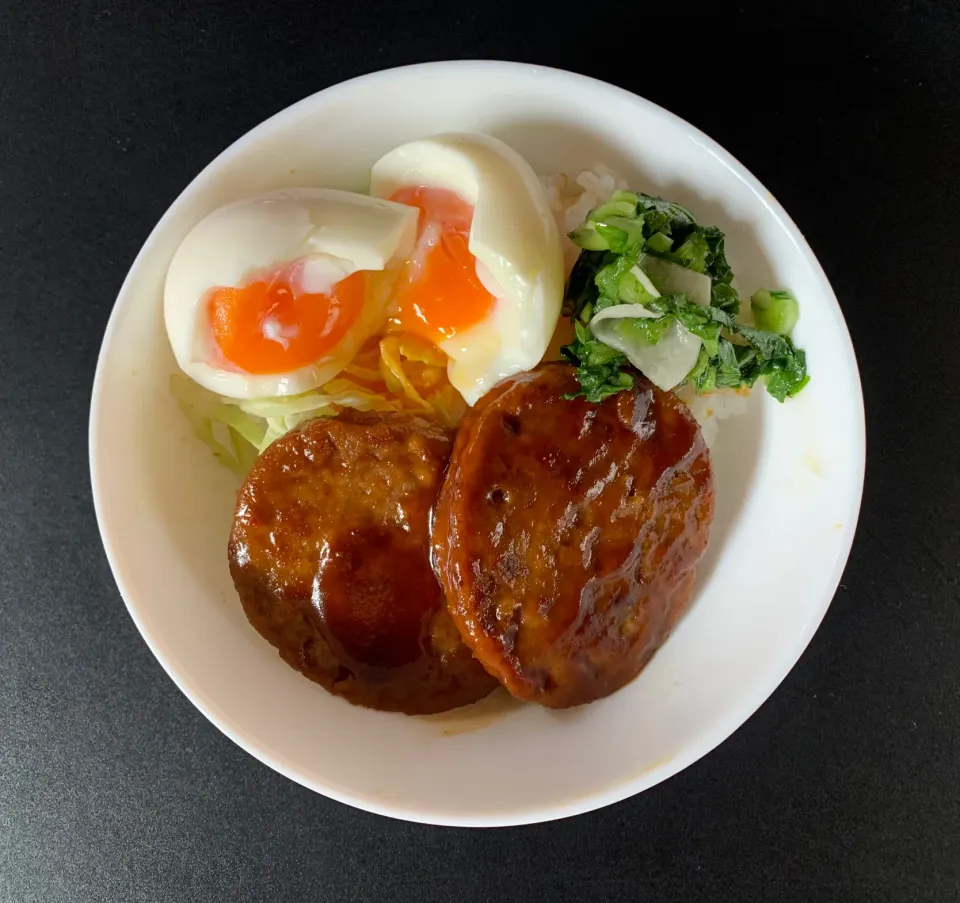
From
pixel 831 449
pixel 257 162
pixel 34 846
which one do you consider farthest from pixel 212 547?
pixel 831 449

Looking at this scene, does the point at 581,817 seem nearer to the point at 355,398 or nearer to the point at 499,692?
the point at 499,692

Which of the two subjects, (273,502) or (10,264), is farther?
(10,264)

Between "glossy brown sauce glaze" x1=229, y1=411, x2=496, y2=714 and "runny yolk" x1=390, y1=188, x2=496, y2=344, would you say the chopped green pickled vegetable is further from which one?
"glossy brown sauce glaze" x1=229, y1=411, x2=496, y2=714

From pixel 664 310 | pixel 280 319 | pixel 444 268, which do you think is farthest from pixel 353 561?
pixel 664 310

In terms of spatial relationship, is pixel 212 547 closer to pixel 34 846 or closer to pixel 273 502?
pixel 273 502

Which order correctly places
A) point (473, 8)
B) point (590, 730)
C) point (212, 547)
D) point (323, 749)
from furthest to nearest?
point (473, 8) → point (212, 547) → point (590, 730) → point (323, 749)

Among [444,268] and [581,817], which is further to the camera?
[581,817]

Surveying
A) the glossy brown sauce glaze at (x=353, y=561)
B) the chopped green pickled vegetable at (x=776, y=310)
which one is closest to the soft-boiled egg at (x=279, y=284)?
the glossy brown sauce glaze at (x=353, y=561)
